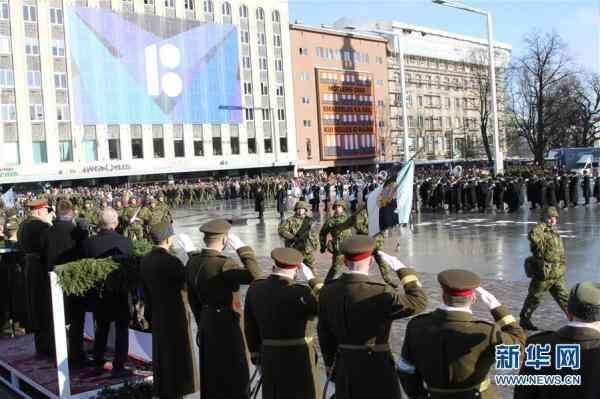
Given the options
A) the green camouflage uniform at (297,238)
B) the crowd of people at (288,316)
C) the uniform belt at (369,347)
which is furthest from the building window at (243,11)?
the uniform belt at (369,347)

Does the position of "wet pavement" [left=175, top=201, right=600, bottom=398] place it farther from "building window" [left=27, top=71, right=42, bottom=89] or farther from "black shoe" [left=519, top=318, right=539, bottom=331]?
"building window" [left=27, top=71, right=42, bottom=89]

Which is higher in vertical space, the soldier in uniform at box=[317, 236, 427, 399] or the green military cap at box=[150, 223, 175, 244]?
the green military cap at box=[150, 223, 175, 244]

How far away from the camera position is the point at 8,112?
56.0 meters

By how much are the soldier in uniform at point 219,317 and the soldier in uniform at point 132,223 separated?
10.4 metres

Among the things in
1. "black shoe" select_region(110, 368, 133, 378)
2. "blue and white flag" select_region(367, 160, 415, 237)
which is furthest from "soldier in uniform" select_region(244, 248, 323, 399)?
"blue and white flag" select_region(367, 160, 415, 237)

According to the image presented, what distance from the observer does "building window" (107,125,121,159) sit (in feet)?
201

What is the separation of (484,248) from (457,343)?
13.3m

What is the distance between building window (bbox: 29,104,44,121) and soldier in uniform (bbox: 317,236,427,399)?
5814 cm

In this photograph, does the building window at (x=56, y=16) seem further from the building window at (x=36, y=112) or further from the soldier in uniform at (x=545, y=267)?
the soldier in uniform at (x=545, y=267)

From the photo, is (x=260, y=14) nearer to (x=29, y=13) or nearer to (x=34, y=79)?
(x=29, y=13)

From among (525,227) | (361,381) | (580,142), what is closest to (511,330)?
(361,381)

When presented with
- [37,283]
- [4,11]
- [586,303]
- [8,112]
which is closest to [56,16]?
[4,11]

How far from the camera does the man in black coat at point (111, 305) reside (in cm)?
691

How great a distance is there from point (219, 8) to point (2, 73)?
74.4 feet
